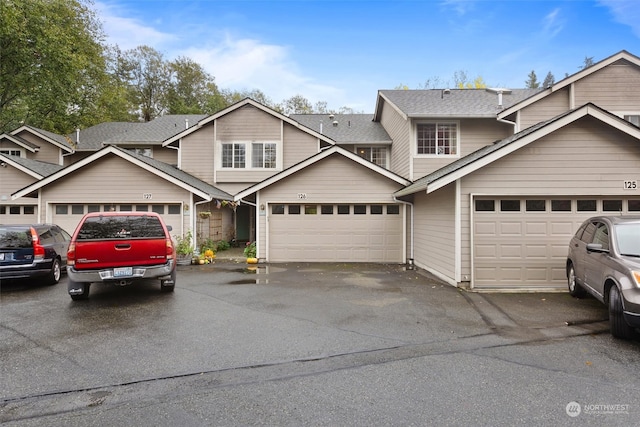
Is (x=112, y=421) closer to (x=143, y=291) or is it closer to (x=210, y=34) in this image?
(x=143, y=291)

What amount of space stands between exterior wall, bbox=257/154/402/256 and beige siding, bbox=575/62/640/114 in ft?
25.2

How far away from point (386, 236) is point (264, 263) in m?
4.80

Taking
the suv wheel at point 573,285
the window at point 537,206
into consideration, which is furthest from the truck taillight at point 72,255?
the suv wheel at point 573,285

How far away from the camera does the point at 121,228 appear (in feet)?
22.4

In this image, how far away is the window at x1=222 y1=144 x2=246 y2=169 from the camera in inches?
656

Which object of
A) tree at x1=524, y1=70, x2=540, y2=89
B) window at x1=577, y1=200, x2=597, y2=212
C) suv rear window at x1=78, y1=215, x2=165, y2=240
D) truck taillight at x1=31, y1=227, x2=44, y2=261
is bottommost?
truck taillight at x1=31, y1=227, x2=44, y2=261

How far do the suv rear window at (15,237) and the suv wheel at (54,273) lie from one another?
0.92 meters

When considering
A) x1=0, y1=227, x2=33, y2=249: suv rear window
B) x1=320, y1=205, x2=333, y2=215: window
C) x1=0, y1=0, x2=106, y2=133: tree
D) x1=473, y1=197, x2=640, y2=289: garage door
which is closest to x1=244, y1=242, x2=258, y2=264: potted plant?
x1=320, y1=205, x2=333, y2=215: window

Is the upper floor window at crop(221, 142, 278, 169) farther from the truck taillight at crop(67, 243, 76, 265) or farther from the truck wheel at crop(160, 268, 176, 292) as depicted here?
the truck taillight at crop(67, 243, 76, 265)

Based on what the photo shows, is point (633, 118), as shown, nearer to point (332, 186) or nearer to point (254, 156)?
point (332, 186)

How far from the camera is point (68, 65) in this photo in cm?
2323

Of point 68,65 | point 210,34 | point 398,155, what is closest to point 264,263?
point 398,155

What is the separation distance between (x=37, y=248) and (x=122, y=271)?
3.49 meters

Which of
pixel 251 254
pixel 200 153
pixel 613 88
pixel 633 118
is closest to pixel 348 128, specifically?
pixel 200 153
